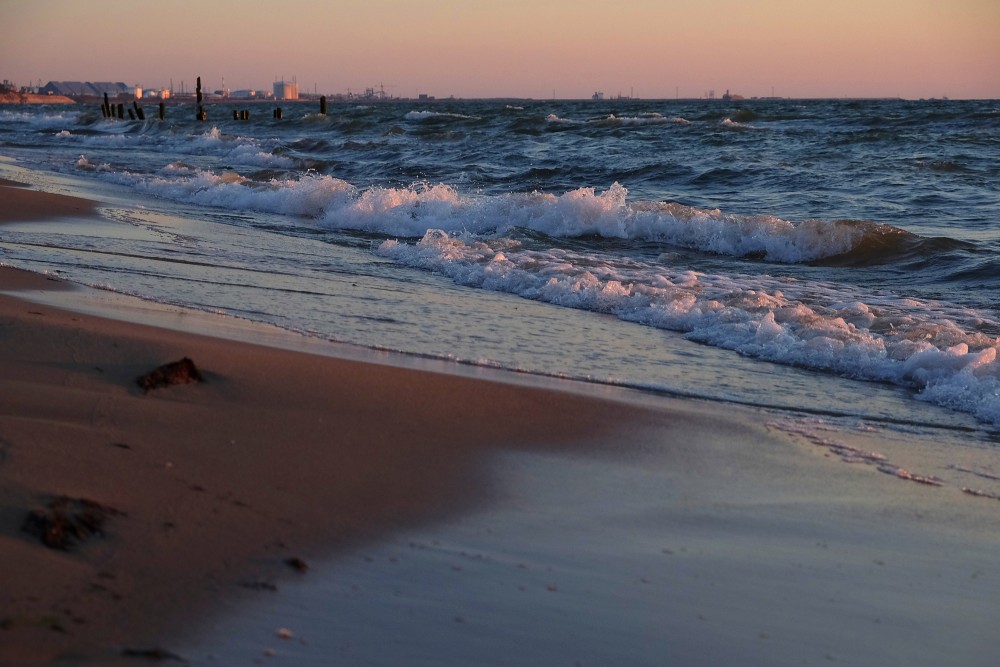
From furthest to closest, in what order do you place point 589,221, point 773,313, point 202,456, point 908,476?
point 589,221 < point 773,313 < point 908,476 < point 202,456

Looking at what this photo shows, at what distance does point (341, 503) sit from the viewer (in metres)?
3.24

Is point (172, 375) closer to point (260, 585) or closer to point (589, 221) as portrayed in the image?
point (260, 585)

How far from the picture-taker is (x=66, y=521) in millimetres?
2750

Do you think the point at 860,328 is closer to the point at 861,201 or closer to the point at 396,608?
the point at 396,608

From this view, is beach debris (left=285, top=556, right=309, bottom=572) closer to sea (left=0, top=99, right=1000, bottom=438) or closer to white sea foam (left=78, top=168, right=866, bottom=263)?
sea (left=0, top=99, right=1000, bottom=438)

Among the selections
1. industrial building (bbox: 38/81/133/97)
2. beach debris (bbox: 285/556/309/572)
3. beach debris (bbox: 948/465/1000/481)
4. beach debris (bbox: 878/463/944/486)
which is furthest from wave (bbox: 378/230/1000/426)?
industrial building (bbox: 38/81/133/97)

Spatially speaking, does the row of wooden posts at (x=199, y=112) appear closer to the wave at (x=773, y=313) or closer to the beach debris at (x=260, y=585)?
the wave at (x=773, y=313)

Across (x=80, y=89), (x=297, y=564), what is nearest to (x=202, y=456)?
(x=297, y=564)

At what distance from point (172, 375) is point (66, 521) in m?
1.49

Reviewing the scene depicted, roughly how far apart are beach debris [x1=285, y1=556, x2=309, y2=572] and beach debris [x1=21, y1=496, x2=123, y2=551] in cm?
48

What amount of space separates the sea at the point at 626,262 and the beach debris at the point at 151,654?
3198 mm

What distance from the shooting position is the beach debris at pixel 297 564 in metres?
2.75

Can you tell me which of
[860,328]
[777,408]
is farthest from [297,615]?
[860,328]

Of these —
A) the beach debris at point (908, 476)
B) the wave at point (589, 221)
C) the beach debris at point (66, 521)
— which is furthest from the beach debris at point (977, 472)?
the wave at point (589, 221)
